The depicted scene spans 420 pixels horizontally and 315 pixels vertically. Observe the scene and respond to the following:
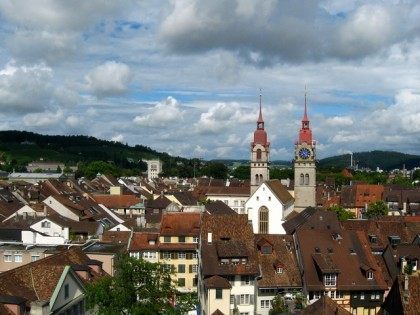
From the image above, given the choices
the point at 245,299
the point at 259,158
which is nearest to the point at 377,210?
the point at 259,158

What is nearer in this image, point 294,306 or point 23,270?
point 23,270

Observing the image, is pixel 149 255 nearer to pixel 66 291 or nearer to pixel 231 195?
pixel 66 291

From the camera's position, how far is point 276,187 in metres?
104

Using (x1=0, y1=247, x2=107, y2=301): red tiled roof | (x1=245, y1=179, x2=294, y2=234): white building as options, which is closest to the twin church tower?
(x1=245, y1=179, x2=294, y2=234): white building

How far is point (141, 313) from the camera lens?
36438 millimetres

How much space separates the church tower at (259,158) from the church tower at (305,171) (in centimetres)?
1254

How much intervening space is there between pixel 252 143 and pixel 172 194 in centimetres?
2251

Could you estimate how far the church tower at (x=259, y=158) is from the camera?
12288 centimetres

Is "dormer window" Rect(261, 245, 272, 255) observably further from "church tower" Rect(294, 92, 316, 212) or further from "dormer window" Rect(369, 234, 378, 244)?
"church tower" Rect(294, 92, 316, 212)

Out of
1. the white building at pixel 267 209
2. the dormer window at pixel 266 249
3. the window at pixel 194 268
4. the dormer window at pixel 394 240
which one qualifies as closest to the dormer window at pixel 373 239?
the dormer window at pixel 394 240

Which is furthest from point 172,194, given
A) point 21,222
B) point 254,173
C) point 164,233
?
point 164,233

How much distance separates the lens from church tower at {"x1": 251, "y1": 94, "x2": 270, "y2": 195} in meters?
123

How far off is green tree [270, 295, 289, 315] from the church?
39141 millimetres

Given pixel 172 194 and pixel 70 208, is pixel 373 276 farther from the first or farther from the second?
pixel 172 194
